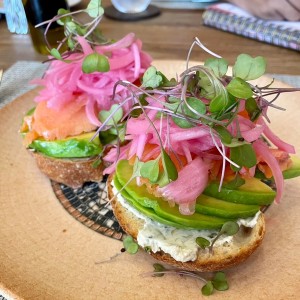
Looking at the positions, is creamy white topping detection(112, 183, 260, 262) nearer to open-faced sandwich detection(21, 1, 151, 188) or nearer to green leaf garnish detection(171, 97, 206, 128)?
green leaf garnish detection(171, 97, 206, 128)

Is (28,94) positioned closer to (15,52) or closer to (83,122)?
(83,122)

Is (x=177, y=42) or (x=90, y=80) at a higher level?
(x=90, y=80)

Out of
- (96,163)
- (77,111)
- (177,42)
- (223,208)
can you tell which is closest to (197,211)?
(223,208)

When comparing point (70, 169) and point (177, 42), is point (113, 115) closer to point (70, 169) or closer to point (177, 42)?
point (70, 169)

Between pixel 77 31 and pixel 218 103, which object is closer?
pixel 218 103

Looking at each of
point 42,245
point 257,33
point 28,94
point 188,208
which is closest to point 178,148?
point 188,208

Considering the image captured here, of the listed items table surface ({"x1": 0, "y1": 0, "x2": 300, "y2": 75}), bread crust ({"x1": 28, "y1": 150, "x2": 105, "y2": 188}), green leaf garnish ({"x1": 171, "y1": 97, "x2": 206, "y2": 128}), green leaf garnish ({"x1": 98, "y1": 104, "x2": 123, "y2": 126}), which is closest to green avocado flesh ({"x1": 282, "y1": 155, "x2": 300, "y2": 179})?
green leaf garnish ({"x1": 171, "y1": 97, "x2": 206, "y2": 128})
